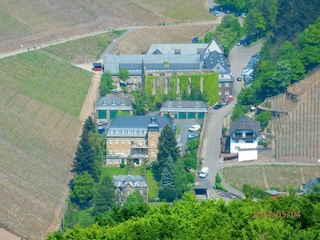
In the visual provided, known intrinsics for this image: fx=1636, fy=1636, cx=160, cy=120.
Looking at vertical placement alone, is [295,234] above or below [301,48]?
below

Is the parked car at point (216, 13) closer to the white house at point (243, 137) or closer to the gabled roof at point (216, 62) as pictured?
the gabled roof at point (216, 62)

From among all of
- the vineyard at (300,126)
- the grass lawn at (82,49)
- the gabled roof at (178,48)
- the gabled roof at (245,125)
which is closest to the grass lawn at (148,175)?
the gabled roof at (245,125)

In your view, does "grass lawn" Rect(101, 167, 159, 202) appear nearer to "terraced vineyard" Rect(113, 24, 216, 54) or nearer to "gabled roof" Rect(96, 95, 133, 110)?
"gabled roof" Rect(96, 95, 133, 110)

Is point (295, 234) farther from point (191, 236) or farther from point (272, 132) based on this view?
point (272, 132)

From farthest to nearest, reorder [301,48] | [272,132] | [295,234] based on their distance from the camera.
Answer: [301,48]
[272,132]
[295,234]

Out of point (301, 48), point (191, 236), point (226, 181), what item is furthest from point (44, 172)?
point (191, 236)
